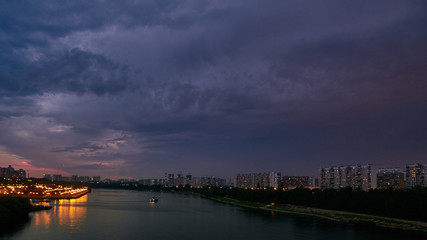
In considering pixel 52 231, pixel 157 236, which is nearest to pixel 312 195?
pixel 157 236

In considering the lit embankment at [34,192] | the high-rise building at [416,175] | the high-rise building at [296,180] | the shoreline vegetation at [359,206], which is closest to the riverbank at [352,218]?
the shoreline vegetation at [359,206]

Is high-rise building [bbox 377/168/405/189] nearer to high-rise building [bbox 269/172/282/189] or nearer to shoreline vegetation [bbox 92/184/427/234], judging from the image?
shoreline vegetation [bbox 92/184/427/234]

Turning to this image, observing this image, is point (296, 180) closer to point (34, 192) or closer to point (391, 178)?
point (391, 178)

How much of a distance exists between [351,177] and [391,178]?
41.8 feet

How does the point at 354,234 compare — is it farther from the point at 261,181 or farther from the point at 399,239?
the point at 261,181

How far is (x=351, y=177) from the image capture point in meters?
87.1

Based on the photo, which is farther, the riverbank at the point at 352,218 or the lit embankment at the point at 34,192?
the lit embankment at the point at 34,192

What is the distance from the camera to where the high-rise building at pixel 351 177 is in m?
83.1

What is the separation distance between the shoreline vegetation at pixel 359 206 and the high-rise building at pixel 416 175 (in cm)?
3491

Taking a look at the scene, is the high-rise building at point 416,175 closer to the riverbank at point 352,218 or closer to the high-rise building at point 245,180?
the riverbank at point 352,218

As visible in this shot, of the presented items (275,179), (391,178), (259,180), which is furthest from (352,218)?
(259,180)

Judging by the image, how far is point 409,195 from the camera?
38.2m

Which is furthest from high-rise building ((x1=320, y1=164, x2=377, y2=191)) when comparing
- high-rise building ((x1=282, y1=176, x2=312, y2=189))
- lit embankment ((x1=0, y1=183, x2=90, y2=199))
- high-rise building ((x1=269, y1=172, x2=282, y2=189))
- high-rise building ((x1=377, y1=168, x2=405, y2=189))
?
lit embankment ((x1=0, y1=183, x2=90, y2=199))

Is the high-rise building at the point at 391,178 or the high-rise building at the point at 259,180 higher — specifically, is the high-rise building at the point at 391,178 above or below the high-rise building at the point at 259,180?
above
